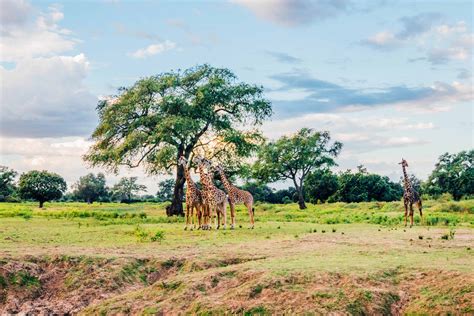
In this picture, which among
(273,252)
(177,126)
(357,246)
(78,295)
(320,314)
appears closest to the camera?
(320,314)

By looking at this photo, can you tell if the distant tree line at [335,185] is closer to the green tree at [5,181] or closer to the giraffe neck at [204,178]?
the green tree at [5,181]

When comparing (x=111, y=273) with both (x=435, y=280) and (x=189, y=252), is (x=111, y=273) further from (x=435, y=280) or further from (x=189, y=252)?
(x=435, y=280)

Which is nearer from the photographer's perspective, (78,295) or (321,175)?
(78,295)

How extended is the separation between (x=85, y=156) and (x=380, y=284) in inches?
1244

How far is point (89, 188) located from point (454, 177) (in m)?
64.1

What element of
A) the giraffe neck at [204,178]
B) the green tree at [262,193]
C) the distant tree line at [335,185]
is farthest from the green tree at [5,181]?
the giraffe neck at [204,178]

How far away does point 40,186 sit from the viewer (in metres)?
72.7

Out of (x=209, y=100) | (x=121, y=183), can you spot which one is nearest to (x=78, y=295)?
(x=209, y=100)

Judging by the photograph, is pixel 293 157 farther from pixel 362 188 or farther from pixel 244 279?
pixel 244 279

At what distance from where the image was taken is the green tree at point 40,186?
72312 mm

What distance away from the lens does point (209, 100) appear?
38812 mm

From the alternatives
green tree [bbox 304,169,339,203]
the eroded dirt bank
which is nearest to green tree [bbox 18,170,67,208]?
green tree [bbox 304,169,339,203]

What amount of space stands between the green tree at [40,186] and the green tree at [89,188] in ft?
93.5

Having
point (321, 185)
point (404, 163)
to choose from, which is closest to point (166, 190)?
point (321, 185)
